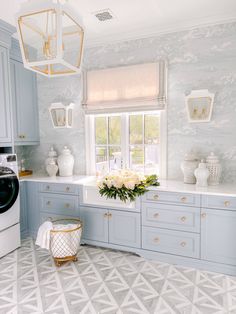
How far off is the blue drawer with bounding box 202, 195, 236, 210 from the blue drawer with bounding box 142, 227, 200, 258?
36cm

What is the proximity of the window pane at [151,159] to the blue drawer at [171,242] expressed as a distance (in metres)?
0.82

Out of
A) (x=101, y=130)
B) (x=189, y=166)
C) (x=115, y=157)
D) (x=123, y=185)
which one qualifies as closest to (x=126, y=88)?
(x=101, y=130)

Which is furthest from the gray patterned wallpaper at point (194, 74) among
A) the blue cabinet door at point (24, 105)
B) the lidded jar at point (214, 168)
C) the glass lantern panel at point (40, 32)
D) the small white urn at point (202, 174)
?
the glass lantern panel at point (40, 32)

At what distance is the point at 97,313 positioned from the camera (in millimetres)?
1929

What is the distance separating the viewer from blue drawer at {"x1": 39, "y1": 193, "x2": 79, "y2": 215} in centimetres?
313

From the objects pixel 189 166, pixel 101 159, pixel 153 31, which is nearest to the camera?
pixel 189 166

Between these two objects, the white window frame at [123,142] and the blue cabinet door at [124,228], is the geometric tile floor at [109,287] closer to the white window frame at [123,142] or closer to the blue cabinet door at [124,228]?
the blue cabinet door at [124,228]

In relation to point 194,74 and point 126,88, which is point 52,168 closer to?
point 126,88

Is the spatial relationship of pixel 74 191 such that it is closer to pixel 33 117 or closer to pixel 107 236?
pixel 107 236

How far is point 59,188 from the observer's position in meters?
3.19

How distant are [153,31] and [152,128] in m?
1.19

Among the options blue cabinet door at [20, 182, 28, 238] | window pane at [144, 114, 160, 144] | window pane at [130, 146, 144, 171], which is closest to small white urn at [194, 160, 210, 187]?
window pane at [144, 114, 160, 144]

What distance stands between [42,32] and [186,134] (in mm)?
2073

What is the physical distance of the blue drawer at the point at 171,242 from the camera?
2.55 m
